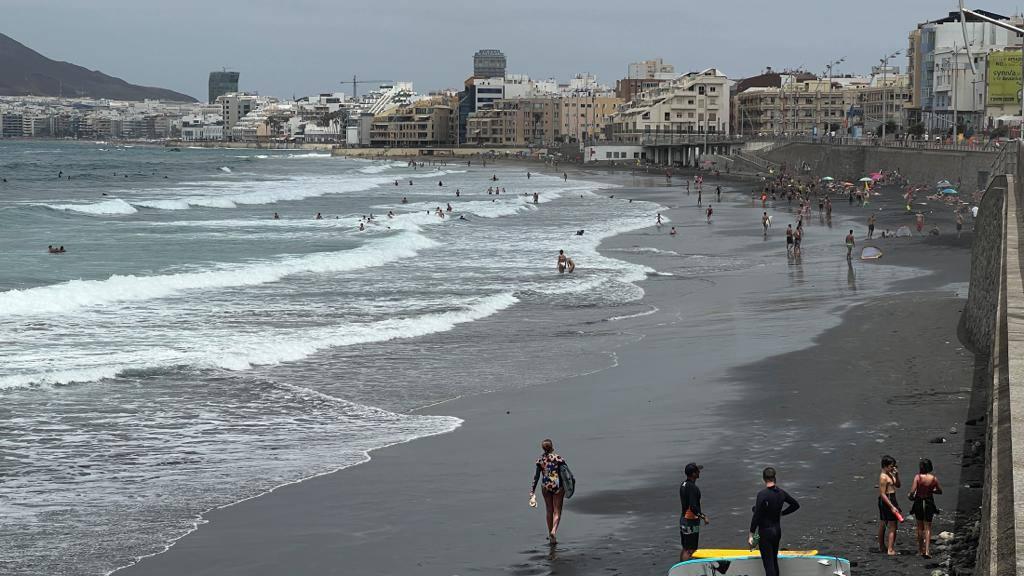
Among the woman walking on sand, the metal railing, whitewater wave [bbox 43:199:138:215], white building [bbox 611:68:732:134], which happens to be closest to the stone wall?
the woman walking on sand

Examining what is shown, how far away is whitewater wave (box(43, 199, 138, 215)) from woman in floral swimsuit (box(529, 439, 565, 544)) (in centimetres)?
5729

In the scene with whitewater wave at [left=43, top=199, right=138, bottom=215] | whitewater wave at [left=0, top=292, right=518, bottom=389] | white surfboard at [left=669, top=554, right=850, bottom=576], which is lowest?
whitewater wave at [left=0, top=292, right=518, bottom=389]

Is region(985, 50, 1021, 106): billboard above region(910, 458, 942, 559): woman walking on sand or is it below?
above

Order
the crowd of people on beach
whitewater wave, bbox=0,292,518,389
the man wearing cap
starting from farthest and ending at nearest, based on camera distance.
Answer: whitewater wave, bbox=0,292,518,389 → the man wearing cap → the crowd of people on beach

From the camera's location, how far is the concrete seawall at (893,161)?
58.5 metres

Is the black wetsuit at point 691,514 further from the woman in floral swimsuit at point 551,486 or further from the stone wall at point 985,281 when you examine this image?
the stone wall at point 985,281

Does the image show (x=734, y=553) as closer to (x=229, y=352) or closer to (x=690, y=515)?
(x=690, y=515)

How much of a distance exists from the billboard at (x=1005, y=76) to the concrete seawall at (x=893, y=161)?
8081 mm

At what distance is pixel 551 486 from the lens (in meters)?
11.4

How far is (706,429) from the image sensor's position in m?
15.9

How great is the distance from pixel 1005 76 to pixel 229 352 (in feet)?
221

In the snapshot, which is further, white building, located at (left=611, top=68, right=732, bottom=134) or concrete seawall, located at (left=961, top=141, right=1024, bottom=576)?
white building, located at (left=611, top=68, right=732, bottom=134)

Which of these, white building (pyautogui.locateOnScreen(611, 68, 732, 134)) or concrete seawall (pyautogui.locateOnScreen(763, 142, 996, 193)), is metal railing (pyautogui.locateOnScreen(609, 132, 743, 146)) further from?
concrete seawall (pyautogui.locateOnScreen(763, 142, 996, 193))

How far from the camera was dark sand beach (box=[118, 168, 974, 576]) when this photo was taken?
11.3 metres
